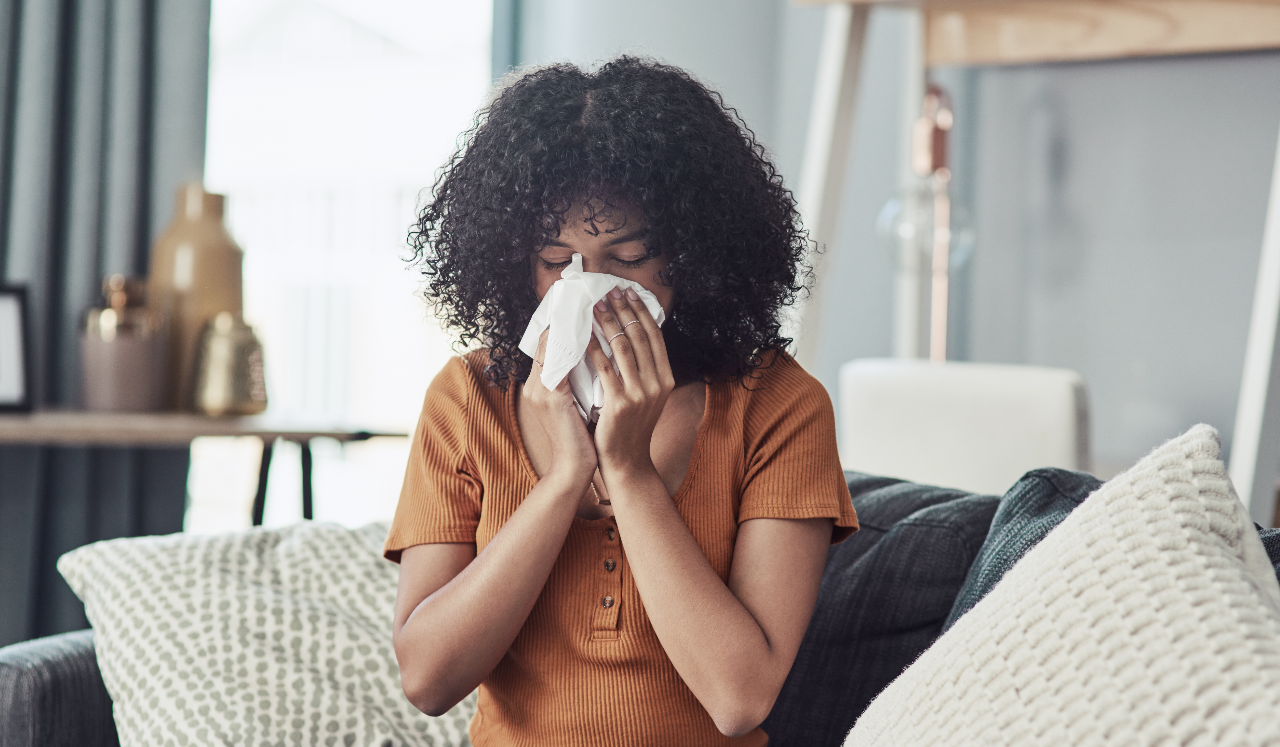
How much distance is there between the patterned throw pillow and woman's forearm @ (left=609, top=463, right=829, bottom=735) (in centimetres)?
43

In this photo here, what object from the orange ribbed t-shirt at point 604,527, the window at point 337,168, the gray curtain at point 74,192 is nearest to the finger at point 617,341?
the orange ribbed t-shirt at point 604,527

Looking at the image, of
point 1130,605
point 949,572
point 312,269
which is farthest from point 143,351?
point 1130,605

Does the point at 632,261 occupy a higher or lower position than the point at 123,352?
higher

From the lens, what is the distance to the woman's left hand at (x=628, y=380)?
81 cm

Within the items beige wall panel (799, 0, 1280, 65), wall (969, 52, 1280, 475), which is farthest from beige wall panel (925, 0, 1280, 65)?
wall (969, 52, 1280, 475)

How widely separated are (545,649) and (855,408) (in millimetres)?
1173

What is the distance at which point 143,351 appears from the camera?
2.06m

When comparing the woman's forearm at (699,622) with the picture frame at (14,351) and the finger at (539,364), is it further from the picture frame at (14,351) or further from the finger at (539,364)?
the picture frame at (14,351)

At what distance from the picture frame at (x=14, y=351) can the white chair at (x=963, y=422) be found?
1567 millimetres

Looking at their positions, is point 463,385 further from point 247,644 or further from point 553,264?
point 247,644

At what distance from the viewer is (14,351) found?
2.07 meters

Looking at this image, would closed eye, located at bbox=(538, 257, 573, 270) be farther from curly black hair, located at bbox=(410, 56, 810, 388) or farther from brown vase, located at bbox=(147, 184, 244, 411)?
brown vase, located at bbox=(147, 184, 244, 411)

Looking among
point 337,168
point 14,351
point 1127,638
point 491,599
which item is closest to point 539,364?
point 491,599

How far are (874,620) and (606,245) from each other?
19.6 inches
